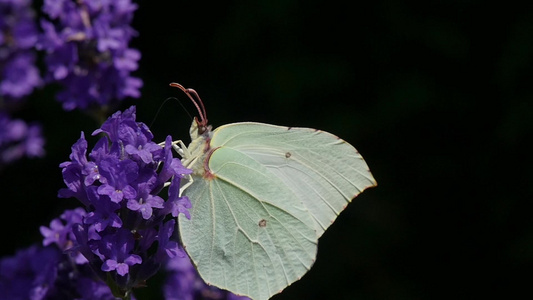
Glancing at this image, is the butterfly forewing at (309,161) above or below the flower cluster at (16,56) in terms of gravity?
above

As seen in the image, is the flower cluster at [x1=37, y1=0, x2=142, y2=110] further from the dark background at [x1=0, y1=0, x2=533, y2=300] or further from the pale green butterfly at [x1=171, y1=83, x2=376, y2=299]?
the dark background at [x1=0, y1=0, x2=533, y2=300]

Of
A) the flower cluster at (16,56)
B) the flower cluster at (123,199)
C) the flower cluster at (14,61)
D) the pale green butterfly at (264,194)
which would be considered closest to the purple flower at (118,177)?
the flower cluster at (123,199)

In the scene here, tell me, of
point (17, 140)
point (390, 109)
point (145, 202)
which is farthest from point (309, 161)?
point (17, 140)

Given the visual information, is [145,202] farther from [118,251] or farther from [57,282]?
[57,282]

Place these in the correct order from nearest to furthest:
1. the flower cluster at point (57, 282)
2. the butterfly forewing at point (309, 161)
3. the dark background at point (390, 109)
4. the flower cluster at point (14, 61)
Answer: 1. the flower cluster at point (57, 282)
2. the butterfly forewing at point (309, 161)
3. the flower cluster at point (14, 61)
4. the dark background at point (390, 109)

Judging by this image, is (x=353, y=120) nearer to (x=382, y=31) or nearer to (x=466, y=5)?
(x=382, y=31)

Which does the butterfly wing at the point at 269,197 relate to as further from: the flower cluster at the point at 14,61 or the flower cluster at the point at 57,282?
the flower cluster at the point at 14,61

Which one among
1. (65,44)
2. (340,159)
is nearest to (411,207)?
(340,159)
